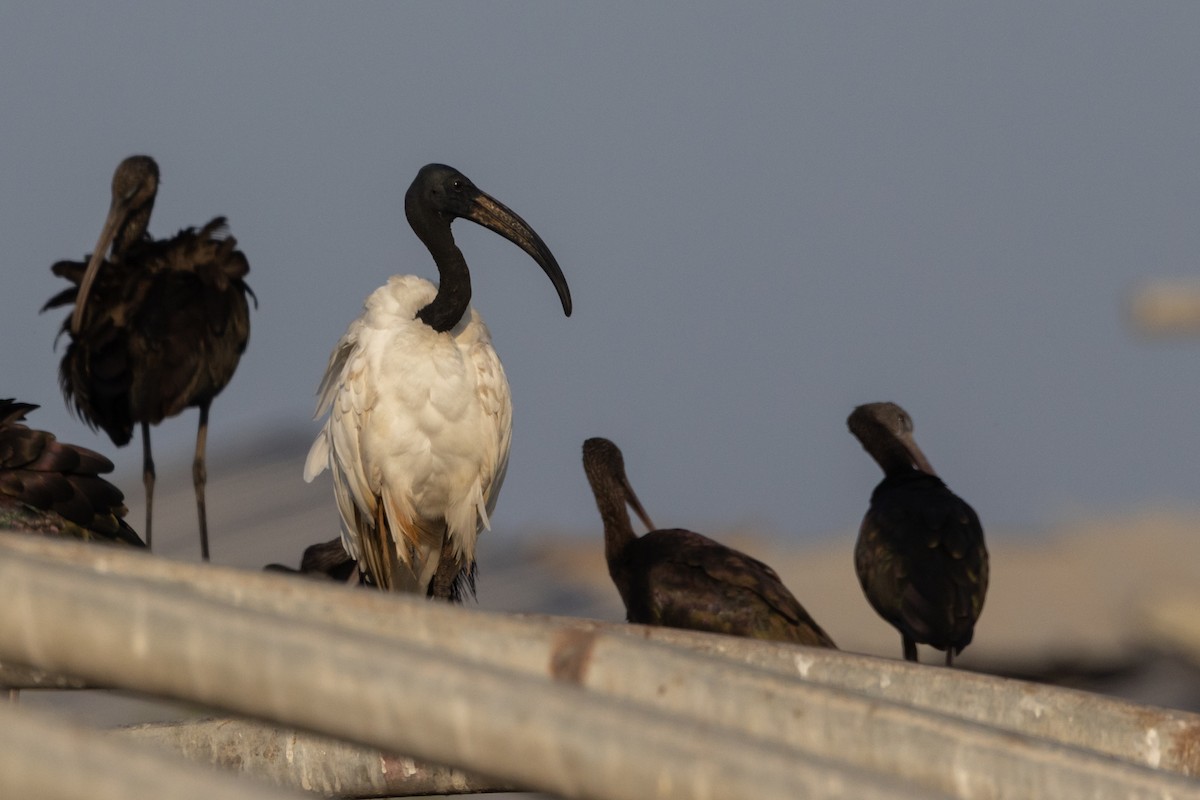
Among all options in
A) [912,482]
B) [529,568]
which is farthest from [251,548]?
[912,482]

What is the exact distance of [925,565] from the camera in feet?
29.6

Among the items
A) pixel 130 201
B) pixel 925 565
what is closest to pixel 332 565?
pixel 925 565

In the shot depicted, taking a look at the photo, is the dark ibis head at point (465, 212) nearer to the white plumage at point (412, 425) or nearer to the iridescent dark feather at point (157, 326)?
the white plumage at point (412, 425)

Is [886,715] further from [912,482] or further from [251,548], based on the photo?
[251,548]

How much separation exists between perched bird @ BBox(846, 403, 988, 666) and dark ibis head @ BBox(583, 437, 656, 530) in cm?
152

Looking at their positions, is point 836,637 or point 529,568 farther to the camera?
point 836,637

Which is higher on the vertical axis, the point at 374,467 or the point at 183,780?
the point at 374,467

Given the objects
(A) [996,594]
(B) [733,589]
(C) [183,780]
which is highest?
(A) [996,594]

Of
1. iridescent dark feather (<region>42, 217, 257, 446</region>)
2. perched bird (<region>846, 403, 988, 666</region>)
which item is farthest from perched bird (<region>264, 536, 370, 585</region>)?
perched bird (<region>846, 403, 988, 666</region>)

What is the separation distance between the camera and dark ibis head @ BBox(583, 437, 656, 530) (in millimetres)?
10531

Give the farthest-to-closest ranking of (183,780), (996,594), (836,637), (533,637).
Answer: (996,594) → (836,637) → (533,637) → (183,780)

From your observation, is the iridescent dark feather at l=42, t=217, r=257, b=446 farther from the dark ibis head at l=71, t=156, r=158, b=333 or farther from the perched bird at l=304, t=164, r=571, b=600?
the perched bird at l=304, t=164, r=571, b=600

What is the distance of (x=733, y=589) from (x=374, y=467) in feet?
5.75

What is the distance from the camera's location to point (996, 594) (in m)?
29.3
